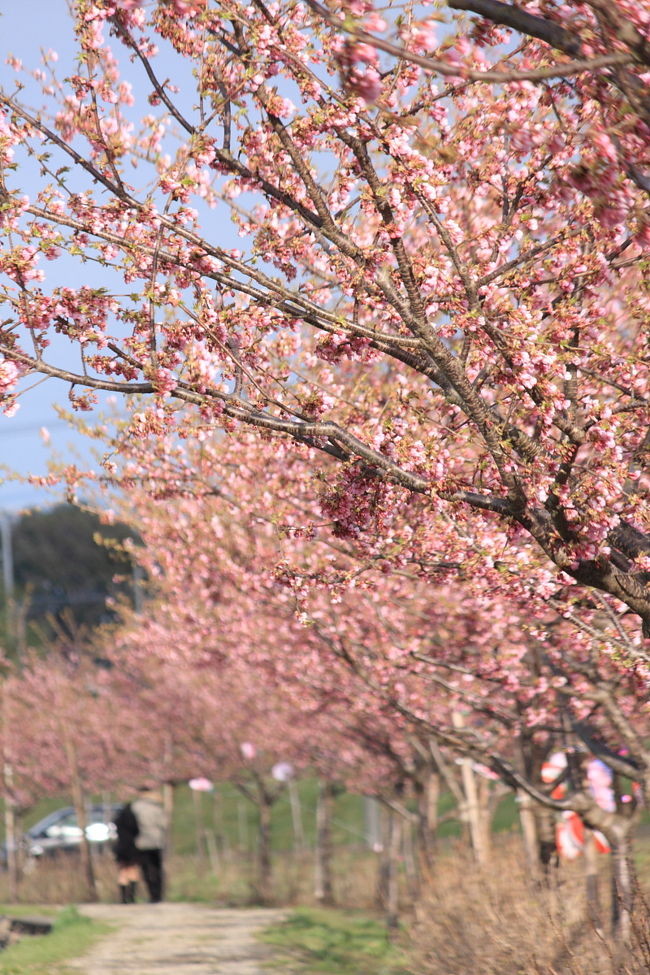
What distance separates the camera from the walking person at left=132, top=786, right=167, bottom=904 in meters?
18.0

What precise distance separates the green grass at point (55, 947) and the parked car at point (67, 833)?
14622 millimetres

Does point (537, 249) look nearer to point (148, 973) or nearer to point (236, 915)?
point (148, 973)

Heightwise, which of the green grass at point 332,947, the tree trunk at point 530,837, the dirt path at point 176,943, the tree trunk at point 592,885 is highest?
the tree trunk at point 530,837

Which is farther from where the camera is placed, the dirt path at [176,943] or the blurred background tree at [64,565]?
the blurred background tree at [64,565]

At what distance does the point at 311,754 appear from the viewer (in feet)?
65.4

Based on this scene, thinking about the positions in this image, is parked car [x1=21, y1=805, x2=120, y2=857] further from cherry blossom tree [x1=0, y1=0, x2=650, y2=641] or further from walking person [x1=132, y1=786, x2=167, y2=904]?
cherry blossom tree [x1=0, y1=0, x2=650, y2=641]

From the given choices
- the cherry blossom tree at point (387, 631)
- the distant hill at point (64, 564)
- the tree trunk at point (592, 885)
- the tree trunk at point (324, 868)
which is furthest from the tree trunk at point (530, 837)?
the distant hill at point (64, 564)

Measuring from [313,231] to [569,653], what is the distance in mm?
4982

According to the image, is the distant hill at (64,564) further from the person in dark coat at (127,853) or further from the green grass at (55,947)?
the green grass at (55,947)

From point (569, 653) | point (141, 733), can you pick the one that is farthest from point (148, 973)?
point (141, 733)

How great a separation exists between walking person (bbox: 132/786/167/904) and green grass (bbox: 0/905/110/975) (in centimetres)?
315

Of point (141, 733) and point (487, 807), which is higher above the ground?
point (141, 733)

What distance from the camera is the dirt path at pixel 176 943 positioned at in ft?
35.9

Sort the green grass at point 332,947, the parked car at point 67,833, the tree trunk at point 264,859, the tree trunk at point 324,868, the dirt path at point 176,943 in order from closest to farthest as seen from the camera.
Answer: the dirt path at point 176,943
the green grass at point 332,947
the tree trunk at point 324,868
the tree trunk at point 264,859
the parked car at point 67,833
